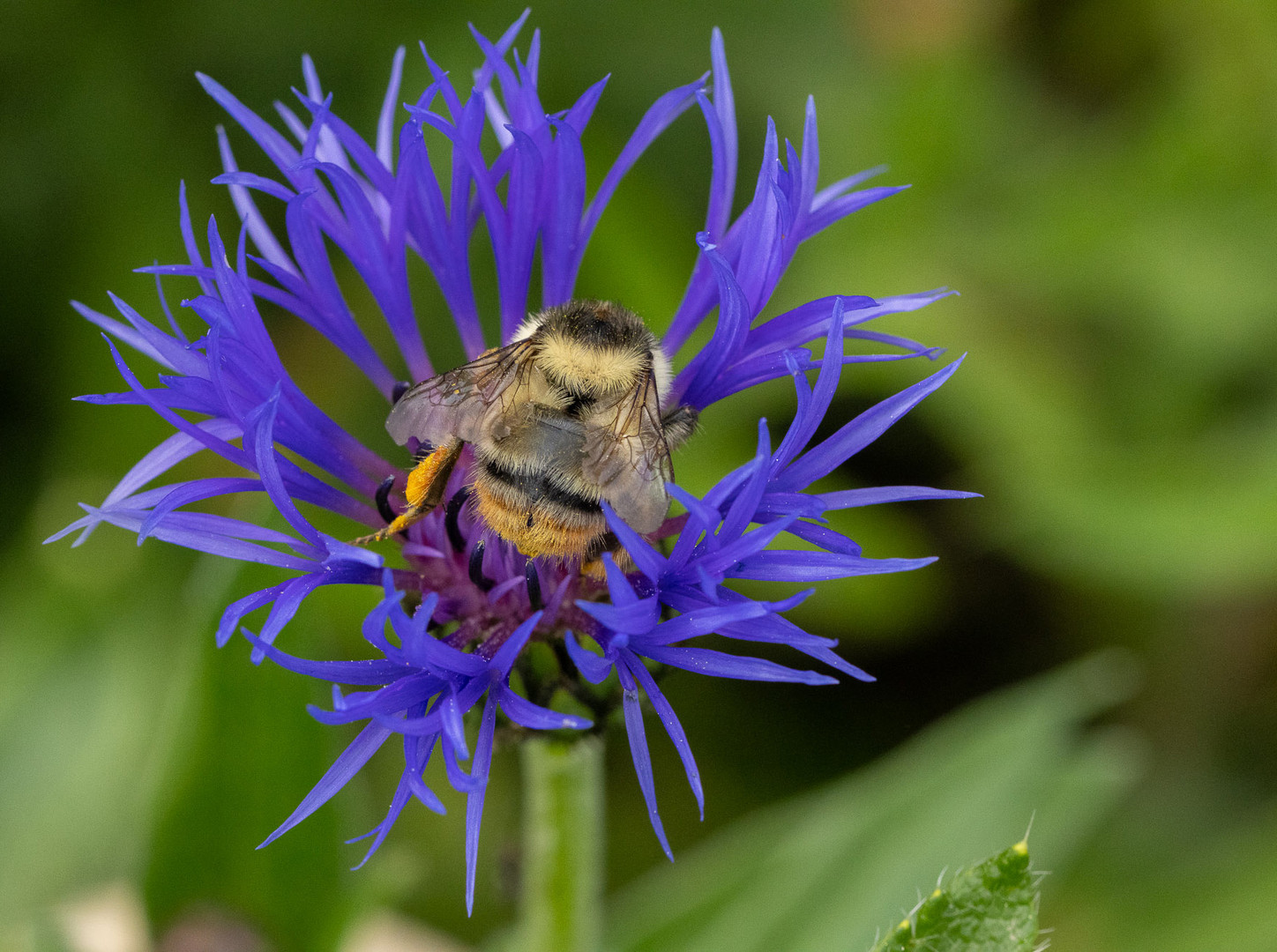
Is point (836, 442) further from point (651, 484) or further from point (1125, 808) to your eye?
point (1125, 808)

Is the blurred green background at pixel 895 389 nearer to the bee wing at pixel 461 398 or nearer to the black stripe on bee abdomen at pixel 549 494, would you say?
the bee wing at pixel 461 398

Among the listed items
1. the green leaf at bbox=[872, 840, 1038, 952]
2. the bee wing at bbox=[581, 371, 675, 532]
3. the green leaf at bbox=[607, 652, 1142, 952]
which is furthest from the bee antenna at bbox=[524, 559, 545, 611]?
the green leaf at bbox=[607, 652, 1142, 952]

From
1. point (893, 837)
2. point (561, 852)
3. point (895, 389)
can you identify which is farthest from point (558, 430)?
point (895, 389)

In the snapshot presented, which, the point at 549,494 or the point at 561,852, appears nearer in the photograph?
the point at 549,494

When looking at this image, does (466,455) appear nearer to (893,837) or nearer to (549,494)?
(549,494)

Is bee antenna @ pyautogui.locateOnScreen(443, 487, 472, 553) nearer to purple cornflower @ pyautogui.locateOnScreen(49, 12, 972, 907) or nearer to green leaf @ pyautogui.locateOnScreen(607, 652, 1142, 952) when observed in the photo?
purple cornflower @ pyautogui.locateOnScreen(49, 12, 972, 907)

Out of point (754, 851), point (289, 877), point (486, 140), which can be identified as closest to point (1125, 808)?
point (754, 851)
